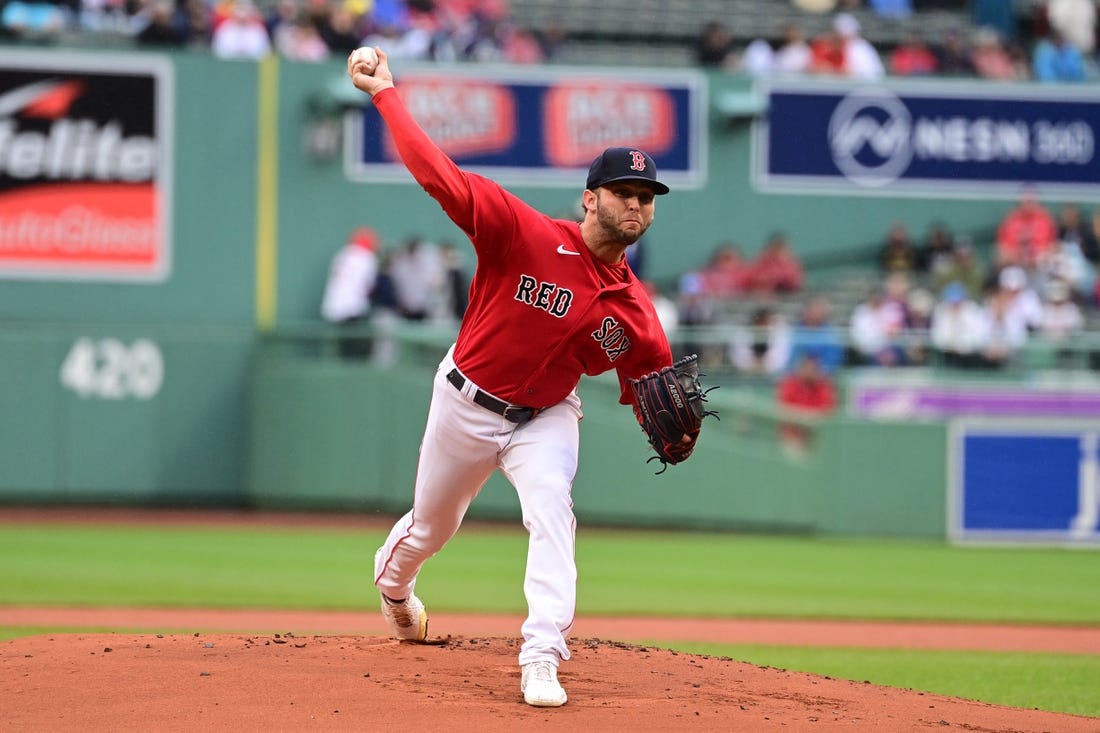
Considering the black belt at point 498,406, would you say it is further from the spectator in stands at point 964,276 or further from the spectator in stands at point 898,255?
the spectator in stands at point 898,255

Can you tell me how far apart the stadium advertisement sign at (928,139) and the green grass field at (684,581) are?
20.9 feet

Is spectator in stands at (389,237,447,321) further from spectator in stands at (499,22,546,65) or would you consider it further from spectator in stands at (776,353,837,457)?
spectator in stands at (776,353,837,457)

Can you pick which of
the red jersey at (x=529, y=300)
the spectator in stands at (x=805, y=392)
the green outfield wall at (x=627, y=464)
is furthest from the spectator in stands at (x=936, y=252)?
the red jersey at (x=529, y=300)

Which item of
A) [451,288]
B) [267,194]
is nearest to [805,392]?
[451,288]

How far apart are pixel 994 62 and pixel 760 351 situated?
23.1 ft

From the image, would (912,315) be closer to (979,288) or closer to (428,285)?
(979,288)

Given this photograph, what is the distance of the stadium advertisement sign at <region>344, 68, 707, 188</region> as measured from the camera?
62.7 ft

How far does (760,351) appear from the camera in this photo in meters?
16.4

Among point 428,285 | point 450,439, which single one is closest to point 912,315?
point 428,285

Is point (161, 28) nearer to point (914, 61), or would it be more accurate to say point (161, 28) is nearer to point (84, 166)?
point (84, 166)

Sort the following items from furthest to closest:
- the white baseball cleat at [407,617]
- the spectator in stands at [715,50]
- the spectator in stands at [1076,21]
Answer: the spectator in stands at [1076,21]
the spectator in stands at [715,50]
the white baseball cleat at [407,617]

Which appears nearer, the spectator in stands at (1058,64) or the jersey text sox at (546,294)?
the jersey text sox at (546,294)

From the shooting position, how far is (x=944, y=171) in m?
20.6

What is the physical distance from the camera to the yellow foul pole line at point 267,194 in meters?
18.7
